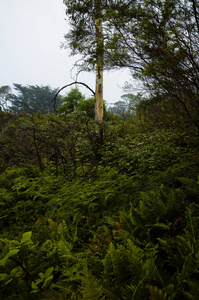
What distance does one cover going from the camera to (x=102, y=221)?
2398mm

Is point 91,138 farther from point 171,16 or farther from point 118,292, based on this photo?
point 118,292

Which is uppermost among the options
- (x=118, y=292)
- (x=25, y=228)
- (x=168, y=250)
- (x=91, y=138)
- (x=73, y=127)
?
(x=73, y=127)

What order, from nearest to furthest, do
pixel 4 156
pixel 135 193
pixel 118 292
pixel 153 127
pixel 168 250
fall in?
pixel 118 292, pixel 168 250, pixel 135 193, pixel 4 156, pixel 153 127

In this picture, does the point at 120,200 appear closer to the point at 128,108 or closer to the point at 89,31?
the point at 89,31

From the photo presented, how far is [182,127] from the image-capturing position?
5.58 metres

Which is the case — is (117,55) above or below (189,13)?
below

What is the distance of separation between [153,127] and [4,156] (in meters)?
6.16

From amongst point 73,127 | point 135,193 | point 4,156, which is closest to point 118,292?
point 135,193

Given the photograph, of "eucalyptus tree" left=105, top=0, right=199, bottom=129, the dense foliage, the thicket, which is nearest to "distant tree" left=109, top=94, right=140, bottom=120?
the dense foliage

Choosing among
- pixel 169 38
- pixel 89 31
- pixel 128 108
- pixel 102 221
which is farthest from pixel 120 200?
pixel 128 108

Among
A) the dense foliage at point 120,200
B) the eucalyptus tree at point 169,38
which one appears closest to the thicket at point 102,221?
the dense foliage at point 120,200

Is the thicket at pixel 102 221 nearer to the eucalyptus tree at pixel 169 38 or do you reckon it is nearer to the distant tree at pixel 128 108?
the distant tree at pixel 128 108

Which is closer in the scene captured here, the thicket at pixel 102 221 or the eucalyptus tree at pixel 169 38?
the thicket at pixel 102 221

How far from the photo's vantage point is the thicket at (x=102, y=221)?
1049mm
